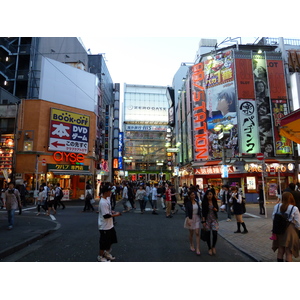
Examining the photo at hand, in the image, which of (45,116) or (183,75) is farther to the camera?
(183,75)

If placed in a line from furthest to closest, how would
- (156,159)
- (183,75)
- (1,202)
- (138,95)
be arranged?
(138,95) → (156,159) → (183,75) → (1,202)

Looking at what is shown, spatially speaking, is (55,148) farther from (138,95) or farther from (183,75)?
(138,95)

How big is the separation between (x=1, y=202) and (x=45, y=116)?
1098cm

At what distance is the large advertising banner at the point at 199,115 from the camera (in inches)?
1174

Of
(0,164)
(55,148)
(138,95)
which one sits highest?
(138,95)

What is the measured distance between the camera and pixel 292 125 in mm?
6633

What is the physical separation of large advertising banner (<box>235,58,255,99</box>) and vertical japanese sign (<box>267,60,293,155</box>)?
2.17m

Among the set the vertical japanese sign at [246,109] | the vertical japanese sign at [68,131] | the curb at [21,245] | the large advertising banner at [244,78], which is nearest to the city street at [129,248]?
the curb at [21,245]

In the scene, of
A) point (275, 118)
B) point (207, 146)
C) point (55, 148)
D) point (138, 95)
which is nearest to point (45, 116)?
point (55, 148)

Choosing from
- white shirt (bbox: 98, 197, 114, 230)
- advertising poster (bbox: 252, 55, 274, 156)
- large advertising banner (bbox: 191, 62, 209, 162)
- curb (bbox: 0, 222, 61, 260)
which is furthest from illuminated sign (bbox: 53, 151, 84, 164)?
→ white shirt (bbox: 98, 197, 114, 230)

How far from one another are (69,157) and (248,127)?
20.3 m

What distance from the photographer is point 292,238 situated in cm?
482

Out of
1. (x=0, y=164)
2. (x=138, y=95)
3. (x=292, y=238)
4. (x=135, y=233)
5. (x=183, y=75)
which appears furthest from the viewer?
(x=138, y=95)

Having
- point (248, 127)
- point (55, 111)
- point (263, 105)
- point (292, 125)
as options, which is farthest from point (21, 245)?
point (263, 105)
